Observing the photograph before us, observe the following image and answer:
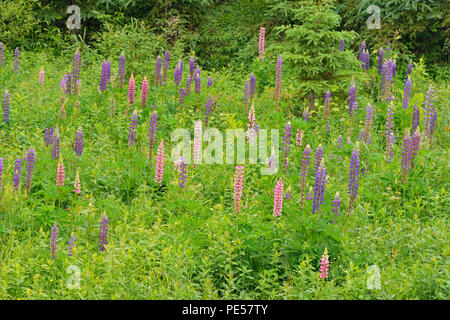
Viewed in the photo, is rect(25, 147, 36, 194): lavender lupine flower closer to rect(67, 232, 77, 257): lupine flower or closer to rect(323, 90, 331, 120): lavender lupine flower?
rect(67, 232, 77, 257): lupine flower

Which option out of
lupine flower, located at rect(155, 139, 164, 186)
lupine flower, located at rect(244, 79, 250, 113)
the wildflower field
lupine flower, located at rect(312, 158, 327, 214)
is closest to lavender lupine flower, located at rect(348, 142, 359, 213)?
the wildflower field

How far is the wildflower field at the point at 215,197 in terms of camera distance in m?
5.40

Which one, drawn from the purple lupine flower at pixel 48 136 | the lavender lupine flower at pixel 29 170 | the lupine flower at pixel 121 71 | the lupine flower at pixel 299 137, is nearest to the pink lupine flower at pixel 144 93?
the lupine flower at pixel 121 71

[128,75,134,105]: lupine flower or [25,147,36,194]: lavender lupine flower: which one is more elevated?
[128,75,134,105]: lupine flower

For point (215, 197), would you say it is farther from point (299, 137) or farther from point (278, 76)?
point (278, 76)

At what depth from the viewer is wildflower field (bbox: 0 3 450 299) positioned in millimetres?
5402

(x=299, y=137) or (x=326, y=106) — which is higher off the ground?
(x=326, y=106)

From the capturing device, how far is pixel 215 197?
286 inches

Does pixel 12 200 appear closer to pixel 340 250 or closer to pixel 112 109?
pixel 112 109

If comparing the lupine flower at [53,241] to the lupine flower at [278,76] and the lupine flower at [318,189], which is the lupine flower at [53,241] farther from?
the lupine flower at [278,76]

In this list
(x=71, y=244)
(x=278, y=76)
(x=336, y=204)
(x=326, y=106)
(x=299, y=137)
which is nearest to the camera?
(x=71, y=244)

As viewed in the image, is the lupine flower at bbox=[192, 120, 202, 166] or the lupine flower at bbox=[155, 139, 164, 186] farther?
the lupine flower at bbox=[192, 120, 202, 166]

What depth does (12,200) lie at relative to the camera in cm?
656

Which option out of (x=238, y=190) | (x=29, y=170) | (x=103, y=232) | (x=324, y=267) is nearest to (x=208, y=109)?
(x=238, y=190)
